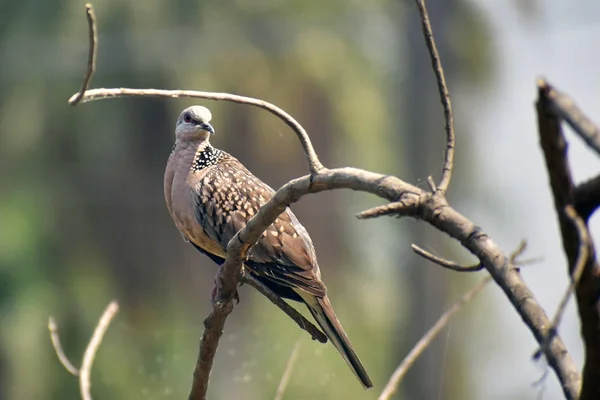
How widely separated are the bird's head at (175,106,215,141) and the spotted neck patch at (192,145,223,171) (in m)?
0.08

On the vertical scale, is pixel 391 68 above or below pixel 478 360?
above

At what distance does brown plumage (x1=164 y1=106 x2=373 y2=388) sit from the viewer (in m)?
3.39

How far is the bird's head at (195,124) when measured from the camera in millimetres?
3523

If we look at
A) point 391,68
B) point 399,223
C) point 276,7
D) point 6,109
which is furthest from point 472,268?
point 6,109

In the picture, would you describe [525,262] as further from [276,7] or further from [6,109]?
[6,109]

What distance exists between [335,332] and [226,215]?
0.66m

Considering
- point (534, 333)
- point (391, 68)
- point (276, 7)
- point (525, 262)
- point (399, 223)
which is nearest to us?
point (534, 333)

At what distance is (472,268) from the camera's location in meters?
2.09

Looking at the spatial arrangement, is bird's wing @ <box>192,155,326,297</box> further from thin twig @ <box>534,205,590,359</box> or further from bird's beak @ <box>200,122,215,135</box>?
thin twig @ <box>534,205,590,359</box>

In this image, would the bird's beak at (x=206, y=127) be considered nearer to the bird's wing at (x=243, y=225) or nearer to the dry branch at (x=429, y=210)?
the bird's wing at (x=243, y=225)

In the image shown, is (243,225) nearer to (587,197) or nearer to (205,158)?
(205,158)

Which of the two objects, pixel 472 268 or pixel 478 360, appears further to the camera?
pixel 478 360

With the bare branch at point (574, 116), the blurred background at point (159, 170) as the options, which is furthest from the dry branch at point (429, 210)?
the blurred background at point (159, 170)

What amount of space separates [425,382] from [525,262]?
6777 mm
